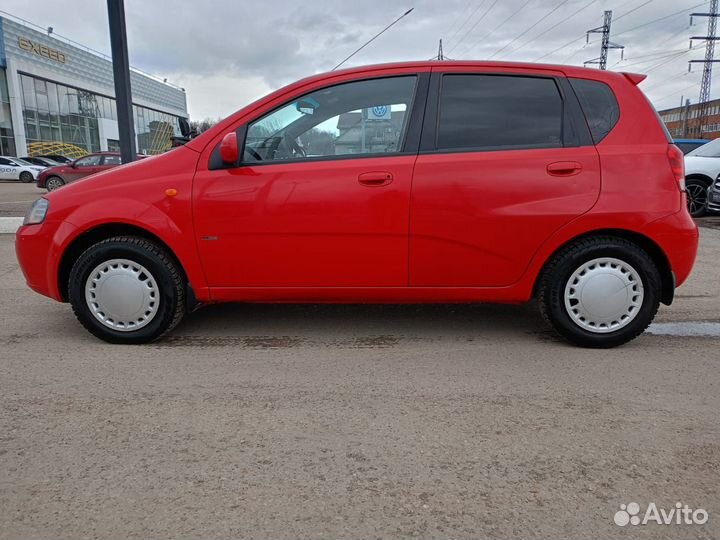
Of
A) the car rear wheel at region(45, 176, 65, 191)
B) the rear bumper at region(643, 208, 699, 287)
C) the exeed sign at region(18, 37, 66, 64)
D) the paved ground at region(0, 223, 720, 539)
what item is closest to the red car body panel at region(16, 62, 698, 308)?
the rear bumper at region(643, 208, 699, 287)

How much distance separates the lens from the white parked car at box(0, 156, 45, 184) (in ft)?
91.0

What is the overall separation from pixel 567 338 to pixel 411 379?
1185mm

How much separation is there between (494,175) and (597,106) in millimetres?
829

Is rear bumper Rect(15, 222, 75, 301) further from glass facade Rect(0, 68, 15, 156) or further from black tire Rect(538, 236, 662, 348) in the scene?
glass facade Rect(0, 68, 15, 156)

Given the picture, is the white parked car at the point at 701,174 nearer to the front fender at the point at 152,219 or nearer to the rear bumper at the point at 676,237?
the rear bumper at the point at 676,237

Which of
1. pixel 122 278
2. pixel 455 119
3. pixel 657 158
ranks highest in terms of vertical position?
pixel 455 119

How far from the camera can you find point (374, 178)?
10.7 ft

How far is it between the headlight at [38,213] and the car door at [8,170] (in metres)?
29.4

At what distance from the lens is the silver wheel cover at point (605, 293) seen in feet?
10.9

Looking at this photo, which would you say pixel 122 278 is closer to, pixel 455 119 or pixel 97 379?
pixel 97 379

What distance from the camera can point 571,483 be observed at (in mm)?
2039

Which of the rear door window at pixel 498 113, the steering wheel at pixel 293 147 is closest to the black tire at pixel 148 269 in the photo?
the steering wheel at pixel 293 147

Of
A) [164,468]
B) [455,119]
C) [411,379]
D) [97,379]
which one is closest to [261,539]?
[164,468]

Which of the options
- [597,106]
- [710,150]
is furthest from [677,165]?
[710,150]
